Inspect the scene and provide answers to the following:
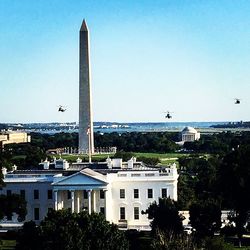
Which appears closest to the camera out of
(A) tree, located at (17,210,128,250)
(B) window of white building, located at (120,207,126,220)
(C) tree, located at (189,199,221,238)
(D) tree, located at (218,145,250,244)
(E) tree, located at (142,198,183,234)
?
(A) tree, located at (17,210,128,250)

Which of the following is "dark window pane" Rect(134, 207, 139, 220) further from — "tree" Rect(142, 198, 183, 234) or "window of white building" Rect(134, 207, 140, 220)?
"tree" Rect(142, 198, 183, 234)

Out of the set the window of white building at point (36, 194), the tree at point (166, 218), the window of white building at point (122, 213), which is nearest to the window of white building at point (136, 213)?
the window of white building at point (122, 213)

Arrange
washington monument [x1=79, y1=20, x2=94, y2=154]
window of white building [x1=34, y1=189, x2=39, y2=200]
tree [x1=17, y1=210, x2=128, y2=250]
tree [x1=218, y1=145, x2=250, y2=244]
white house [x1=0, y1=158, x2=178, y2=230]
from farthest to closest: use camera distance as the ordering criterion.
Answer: washington monument [x1=79, y1=20, x2=94, y2=154] < window of white building [x1=34, y1=189, x2=39, y2=200] < white house [x1=0, y1=158, x2=178, y2=230] < tree [x1=218, y1=145, x2=250, y2=244] < tree [x1=17, y1=210, x2=128, y2=250]

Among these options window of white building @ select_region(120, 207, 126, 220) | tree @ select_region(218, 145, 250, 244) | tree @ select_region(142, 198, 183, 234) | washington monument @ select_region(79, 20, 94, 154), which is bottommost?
window of white building @ select_region(120, 207, 126, 220)

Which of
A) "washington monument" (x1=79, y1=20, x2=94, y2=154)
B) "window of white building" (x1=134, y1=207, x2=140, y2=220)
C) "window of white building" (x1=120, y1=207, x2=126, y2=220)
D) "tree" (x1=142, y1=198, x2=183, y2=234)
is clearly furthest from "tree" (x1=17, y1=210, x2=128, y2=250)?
"washington monument" (x1=79, y1=20, x2=94, y2=154)

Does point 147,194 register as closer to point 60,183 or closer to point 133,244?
point 60,183

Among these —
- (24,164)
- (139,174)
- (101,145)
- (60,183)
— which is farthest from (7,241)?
(101,145)
